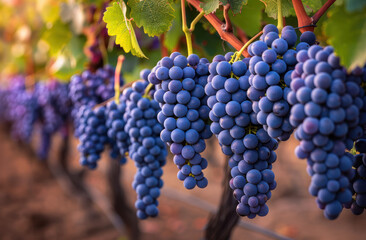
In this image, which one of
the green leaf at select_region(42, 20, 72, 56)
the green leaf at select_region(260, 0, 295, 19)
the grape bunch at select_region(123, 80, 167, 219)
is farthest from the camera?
the green leaf at select_region(42, 20, 72, 56)

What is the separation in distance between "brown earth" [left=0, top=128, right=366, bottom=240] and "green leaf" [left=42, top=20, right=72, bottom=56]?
1.64 metres

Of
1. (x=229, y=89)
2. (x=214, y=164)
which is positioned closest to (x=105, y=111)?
(x=229, y=89)

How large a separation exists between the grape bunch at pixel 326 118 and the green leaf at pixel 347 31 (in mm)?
21

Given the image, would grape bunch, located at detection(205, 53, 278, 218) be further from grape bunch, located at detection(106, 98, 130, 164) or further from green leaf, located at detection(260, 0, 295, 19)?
grape bunch, located at detection(106, 98, 130, 164)

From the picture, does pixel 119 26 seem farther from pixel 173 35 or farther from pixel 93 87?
pixel 93 87

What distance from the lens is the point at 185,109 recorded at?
679 mm

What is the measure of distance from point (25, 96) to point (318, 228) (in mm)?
2927

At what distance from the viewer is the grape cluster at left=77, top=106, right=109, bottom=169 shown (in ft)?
3.92

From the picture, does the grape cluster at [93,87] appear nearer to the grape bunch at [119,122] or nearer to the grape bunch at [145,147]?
the grape bunch at [119,122]

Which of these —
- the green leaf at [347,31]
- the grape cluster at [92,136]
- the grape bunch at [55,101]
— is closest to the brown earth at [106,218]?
the grape bunch at [55,101]

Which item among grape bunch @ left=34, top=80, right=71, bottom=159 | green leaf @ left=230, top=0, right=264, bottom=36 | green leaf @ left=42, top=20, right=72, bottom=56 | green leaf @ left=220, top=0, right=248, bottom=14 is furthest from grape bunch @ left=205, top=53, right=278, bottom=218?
grape bunch @ left=34, top=80, right=71, bottom=159

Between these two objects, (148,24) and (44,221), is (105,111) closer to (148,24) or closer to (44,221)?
(148,24)

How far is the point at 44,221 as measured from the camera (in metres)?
3.00

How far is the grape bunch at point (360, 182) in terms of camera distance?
0.63 m
